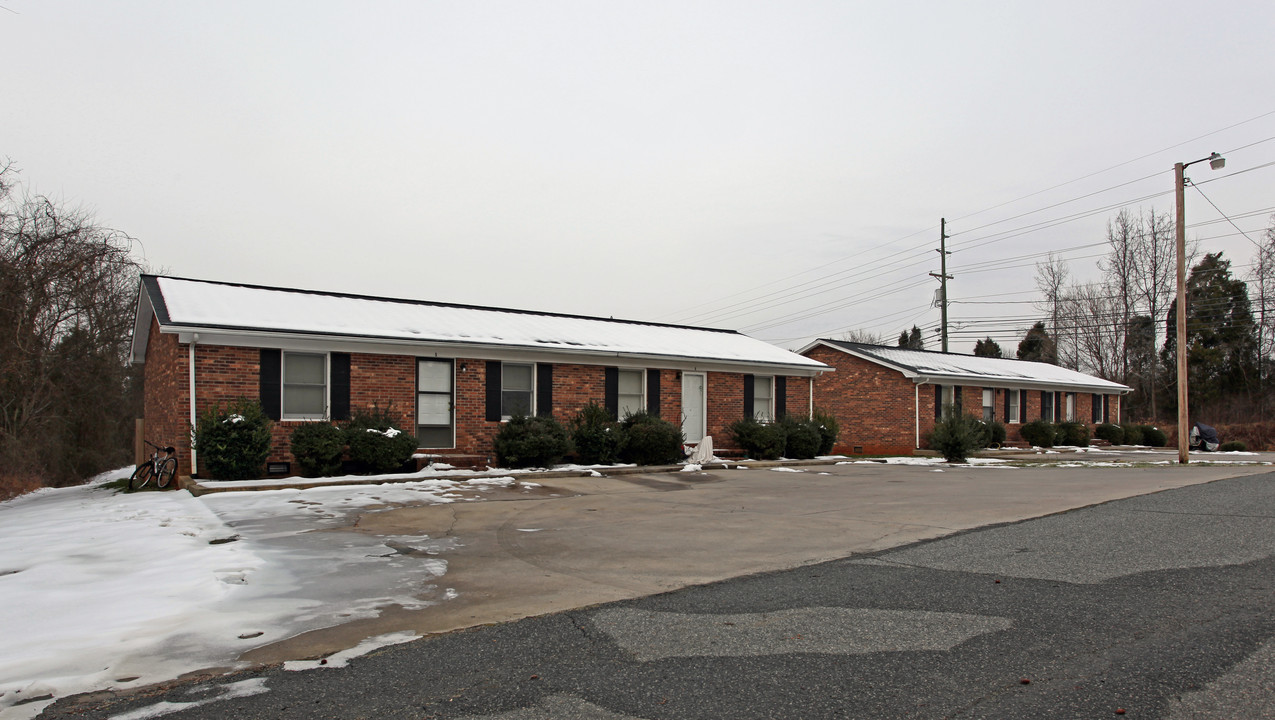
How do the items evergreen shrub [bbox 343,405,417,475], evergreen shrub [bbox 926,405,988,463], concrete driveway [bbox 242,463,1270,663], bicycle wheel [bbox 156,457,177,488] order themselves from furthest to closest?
evergreen shrub [bbox 926,405,988,463] → evergreen shrub [bbox 343,405,417,475] → bicycle wheel [bbox 156,457,177,488] → concrete driveway [bbox 242,463,1270,663]

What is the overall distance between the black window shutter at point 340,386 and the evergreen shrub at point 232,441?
1.60 metres

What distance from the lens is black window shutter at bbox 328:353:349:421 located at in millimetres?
15664

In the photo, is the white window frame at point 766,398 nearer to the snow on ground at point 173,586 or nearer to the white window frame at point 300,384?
the white window frame at point 300,384

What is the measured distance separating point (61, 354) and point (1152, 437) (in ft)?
154

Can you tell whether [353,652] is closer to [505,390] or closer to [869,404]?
[505,390]

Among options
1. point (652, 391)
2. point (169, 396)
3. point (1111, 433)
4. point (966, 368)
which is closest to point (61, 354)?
point (169, 396)

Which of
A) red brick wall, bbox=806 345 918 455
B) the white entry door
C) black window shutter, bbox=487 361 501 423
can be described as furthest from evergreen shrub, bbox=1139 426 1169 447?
black window shutter, bbox=487 361 501 423

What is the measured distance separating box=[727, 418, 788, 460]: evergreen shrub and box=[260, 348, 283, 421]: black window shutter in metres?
11.9

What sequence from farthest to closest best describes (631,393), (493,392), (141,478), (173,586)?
(631,393) < (493,392) < (141,478) < (173,586)

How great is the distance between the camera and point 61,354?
24.5 m

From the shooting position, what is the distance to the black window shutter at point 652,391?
20.4m

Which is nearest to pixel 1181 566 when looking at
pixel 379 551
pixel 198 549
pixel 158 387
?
pixel 379 551

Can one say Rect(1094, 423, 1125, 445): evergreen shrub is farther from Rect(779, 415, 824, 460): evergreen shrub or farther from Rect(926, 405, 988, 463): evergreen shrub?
Rect(779, 415, 824, 460): evergreen shrub

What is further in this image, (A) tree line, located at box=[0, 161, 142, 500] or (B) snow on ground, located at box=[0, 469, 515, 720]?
(A) tree line, located at box=[0, 161, 142, 500]
